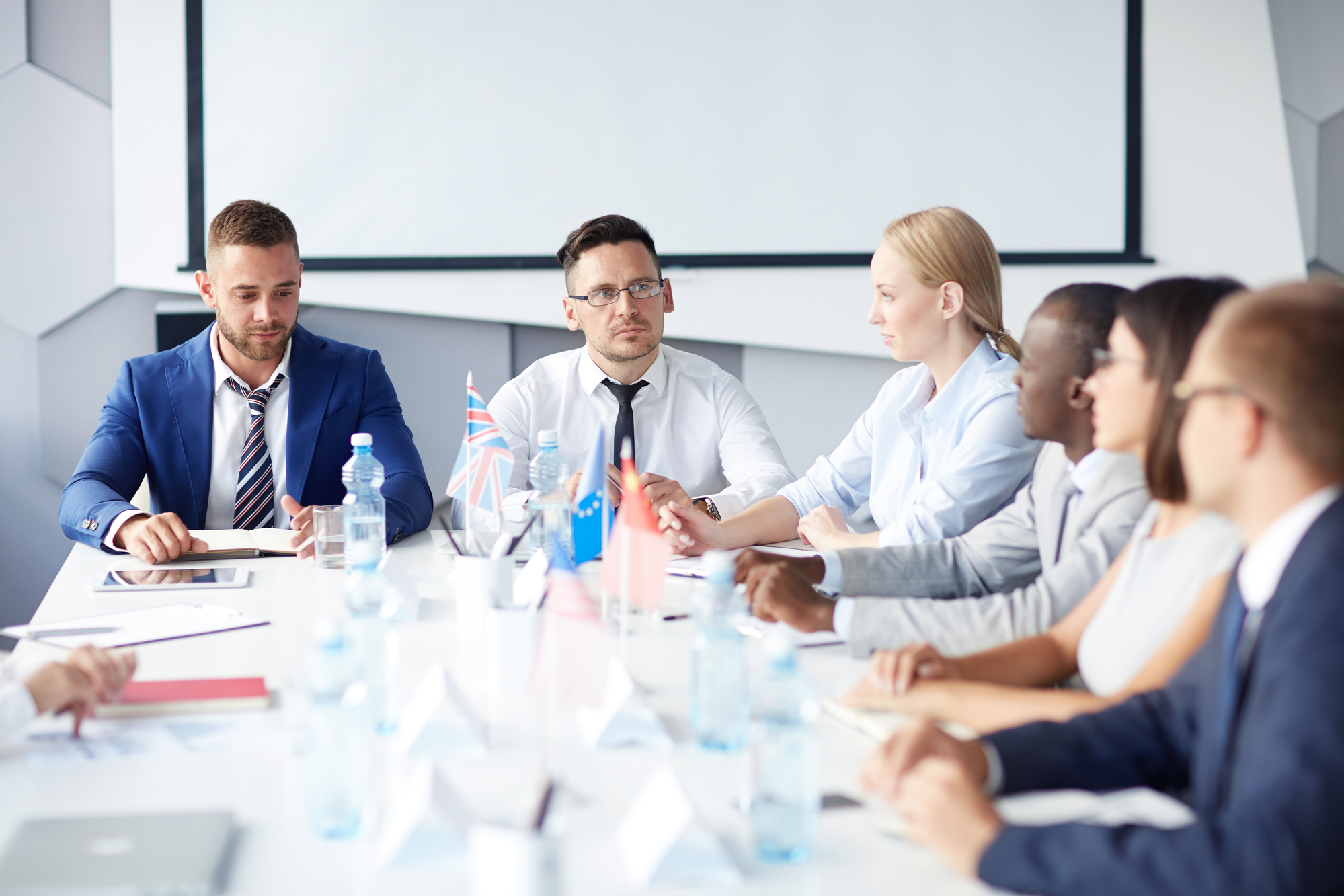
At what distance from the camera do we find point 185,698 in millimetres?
1411

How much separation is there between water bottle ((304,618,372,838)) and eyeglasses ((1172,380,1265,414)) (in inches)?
34.1

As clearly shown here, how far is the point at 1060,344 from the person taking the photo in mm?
1901

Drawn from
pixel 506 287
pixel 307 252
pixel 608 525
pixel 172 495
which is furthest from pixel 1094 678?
pixel 307 252

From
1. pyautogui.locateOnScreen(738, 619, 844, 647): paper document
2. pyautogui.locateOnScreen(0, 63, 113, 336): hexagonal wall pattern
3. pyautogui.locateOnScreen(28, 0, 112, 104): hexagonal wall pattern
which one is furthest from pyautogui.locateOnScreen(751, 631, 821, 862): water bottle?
pyautogui.locateOnScreen(28, 0, 112, 104): hexagonal wall pattern

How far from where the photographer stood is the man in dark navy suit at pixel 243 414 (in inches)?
110

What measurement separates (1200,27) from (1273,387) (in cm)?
379

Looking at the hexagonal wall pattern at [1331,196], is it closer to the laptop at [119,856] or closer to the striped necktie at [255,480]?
the striped necktie at [255,480]

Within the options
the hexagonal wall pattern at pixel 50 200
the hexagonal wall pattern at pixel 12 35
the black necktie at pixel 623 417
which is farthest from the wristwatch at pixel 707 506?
the hexagonal wall pattern at pixel 12 35

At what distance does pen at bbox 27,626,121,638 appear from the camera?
1.74 meters

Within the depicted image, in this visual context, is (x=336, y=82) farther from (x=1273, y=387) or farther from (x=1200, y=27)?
(x=1273, y=387)

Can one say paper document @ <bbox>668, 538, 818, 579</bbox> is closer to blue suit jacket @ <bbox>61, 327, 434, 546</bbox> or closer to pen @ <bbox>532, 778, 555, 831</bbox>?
blue suit jacket @ <bbox>61, 327, 434, 546</bbox>

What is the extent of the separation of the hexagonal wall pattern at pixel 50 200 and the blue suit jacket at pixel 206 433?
159 cm

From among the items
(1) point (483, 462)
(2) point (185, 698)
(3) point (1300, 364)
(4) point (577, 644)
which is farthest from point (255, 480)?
(3) point (1300, 364)

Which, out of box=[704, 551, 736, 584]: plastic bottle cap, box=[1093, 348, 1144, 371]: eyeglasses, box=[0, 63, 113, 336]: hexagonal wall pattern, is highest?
box=[0, 63, 113, 336]: hexagonal wall pattern
